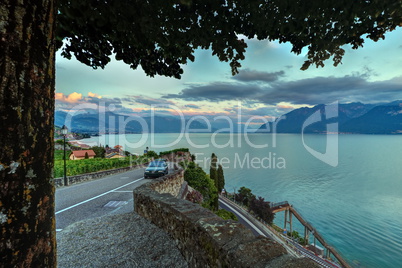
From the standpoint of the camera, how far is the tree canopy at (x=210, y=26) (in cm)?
269

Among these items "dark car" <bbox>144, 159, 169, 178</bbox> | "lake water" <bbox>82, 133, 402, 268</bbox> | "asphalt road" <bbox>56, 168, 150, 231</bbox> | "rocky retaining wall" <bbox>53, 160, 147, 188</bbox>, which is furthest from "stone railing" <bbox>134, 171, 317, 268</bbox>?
"lake water" <bbox>82, 133, 402, 268</bbox>

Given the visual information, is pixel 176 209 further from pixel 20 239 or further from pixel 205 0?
pixel 205 0

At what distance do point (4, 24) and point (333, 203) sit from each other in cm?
9062

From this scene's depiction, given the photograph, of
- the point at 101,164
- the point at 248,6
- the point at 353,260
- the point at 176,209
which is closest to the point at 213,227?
the point at 176,209

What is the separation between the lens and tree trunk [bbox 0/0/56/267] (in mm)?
1131

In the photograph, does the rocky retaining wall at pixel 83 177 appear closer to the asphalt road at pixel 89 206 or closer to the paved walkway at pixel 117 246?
the asphalt road at pixel 89 206

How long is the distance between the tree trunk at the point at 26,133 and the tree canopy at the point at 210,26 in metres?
1.30

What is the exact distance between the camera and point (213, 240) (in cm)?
277

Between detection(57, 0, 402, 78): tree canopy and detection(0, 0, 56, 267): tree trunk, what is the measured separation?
1.30 meters

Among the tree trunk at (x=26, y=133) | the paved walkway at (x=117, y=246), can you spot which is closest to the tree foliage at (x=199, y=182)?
the paved walkway at (x=117, y=246)

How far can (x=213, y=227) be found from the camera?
3066mm

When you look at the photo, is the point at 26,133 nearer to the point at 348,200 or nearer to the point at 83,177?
the point at 83,177

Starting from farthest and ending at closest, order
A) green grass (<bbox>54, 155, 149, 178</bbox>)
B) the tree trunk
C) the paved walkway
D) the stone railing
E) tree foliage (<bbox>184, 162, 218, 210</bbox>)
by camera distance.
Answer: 1. tree foliage (<bbox>184, 162, 218, 210</bbox>)
2. green grass (<bbox>54, 155, 149, 178</bbox>)
3. the paved walkway
4. the stone railing
5. the tree trunk

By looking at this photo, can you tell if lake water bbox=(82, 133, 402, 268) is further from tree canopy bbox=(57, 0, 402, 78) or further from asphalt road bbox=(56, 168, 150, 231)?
tree canopy bbox=(57, 0, 402, 78)
